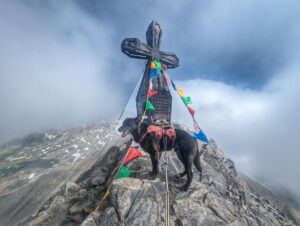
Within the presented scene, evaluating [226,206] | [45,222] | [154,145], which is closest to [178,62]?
[154,145]

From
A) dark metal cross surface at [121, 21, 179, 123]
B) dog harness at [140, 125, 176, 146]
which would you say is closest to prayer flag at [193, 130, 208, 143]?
dog harness at [140, 125, 176, 146]

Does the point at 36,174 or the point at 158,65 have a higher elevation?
the point at 158,65

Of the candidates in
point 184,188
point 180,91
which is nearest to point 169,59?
point 180,91

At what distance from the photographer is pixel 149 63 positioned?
15477 mm

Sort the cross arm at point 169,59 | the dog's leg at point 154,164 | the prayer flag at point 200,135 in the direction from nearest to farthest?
the dog's leg at point 154,164 < the prayer flag at point 200,135 < the cross arm at point 169,59

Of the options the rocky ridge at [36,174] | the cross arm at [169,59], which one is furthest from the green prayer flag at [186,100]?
the rocky ridge at [36,174]

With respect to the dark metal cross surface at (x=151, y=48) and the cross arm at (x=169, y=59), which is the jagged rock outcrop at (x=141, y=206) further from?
the cross arm at (x=169, y=59)

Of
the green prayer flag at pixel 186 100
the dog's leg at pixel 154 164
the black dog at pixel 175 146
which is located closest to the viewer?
the black dog at pixel 175 146

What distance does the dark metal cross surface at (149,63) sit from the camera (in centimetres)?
1458

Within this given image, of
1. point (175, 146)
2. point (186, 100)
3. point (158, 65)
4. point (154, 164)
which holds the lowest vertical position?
point (154, 164)

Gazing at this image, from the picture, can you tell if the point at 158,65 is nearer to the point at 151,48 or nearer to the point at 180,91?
the point at 151,48

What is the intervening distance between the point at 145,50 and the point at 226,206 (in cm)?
1276

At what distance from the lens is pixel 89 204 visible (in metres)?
9.15

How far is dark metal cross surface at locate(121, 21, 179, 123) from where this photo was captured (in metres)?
14.6
